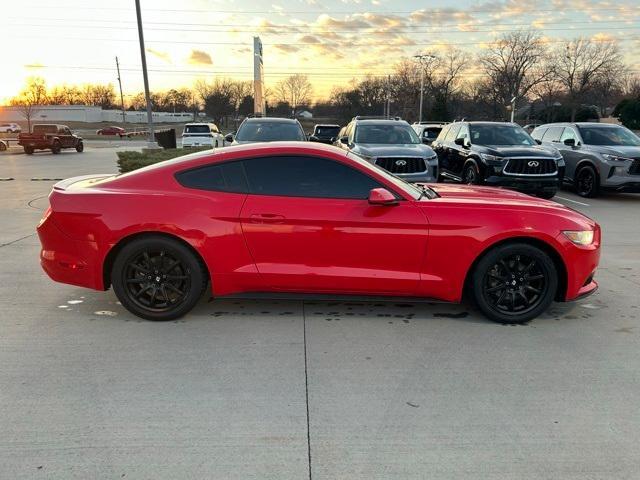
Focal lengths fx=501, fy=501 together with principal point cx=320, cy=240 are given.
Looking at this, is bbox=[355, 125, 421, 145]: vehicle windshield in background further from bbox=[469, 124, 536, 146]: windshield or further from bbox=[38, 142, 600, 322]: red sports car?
bbox=[38, 142, 600, 322]: red sports car

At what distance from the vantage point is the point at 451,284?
421cm

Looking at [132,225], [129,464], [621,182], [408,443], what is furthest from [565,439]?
[621,182]

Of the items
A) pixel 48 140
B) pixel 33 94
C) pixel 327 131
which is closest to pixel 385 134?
pixel 327 131

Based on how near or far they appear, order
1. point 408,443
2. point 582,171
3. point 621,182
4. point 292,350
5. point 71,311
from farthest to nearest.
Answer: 1. point 582,171
2. point 621,182
3. point 71,311
4. point 292,350
5. point 408,443

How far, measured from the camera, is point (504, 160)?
35.3 feet

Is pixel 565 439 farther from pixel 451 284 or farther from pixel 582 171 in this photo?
pixel 582 171

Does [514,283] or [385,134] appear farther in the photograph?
[385,134]

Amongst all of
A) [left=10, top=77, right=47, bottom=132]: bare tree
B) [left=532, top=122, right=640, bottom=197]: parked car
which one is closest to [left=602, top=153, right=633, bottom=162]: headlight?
[left=532, top=122, right=640, bottom=197]: parked car

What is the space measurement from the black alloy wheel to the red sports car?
858 centimetres

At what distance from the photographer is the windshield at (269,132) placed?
1219cm

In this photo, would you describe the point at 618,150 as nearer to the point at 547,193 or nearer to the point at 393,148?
the point at 547,193

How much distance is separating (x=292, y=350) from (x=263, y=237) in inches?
38.4

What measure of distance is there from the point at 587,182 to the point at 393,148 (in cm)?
528

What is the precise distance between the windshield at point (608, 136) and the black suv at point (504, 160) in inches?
60.9
